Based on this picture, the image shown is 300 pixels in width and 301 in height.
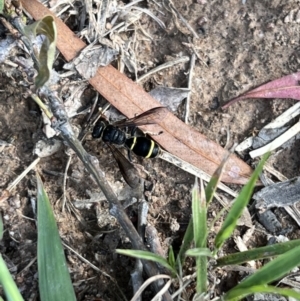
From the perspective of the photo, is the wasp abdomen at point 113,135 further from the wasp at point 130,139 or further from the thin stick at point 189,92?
the thin stick at point 189,92

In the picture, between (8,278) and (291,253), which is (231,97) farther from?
(8,278)

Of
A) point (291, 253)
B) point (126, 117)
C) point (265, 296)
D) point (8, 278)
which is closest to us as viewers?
point (8, 278)

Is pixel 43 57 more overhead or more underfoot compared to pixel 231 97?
more overhead

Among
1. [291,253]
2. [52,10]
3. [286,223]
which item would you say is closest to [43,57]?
[52,10]

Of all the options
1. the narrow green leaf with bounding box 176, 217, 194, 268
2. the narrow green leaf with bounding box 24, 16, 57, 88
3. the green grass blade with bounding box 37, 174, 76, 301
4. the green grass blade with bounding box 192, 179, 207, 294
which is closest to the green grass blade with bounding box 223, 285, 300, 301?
the green grass blade with bounding box 192, 179, 207, 294

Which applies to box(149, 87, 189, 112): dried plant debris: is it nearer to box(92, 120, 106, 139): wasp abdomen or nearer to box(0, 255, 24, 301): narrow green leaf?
box(92, 120, 106, 139): wasp abdomen
